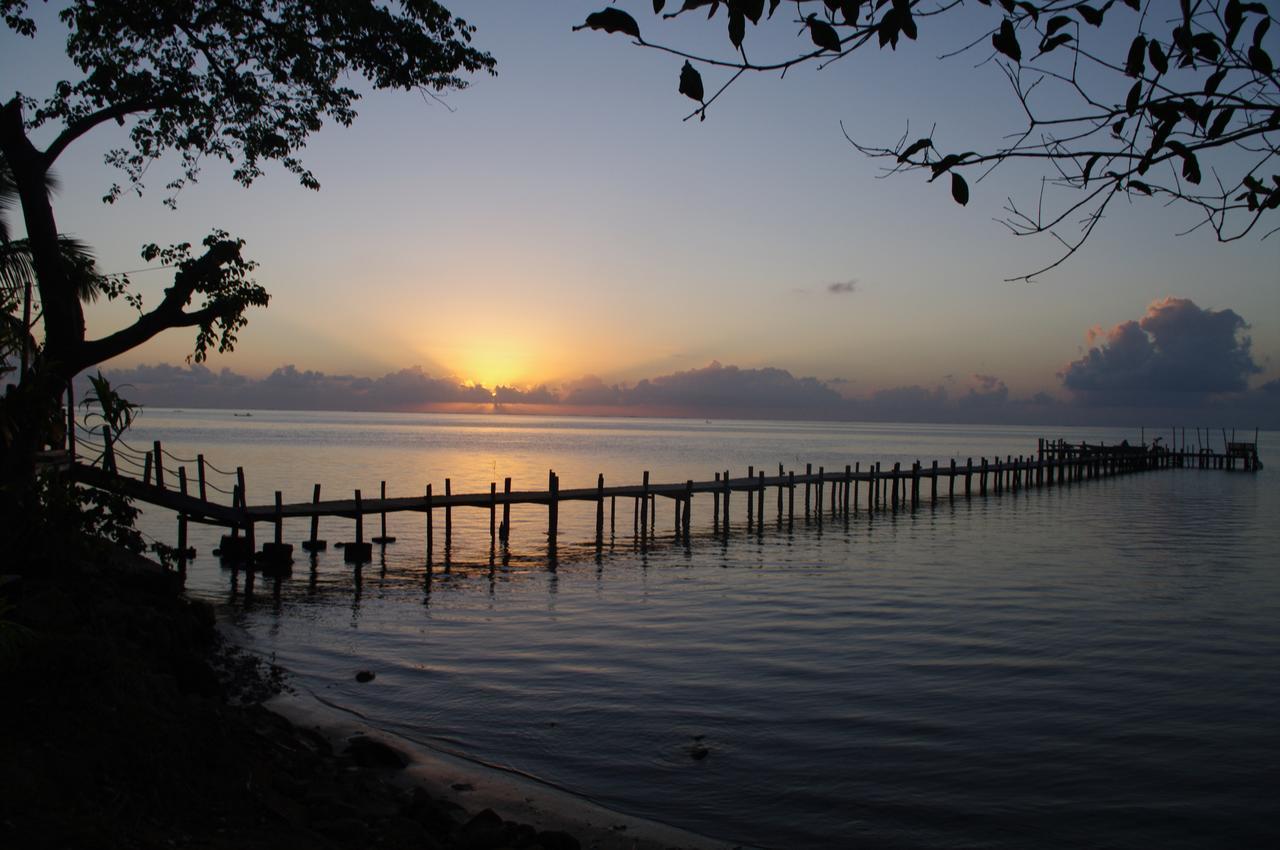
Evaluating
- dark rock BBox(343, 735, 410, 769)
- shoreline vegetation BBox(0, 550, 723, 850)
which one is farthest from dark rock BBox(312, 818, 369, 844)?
dark rock BBox(343, 735, 410, 769)

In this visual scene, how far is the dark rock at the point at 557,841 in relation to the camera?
7133 mm

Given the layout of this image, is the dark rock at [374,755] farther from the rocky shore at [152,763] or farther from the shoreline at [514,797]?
the shoreline at [514,797]

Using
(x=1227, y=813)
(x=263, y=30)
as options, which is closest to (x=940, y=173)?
(x=1227, y=813)

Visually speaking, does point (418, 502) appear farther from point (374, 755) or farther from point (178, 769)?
point (178, 769)

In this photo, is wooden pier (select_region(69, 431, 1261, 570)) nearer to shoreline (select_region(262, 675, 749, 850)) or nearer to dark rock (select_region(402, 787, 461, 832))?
shoreline (select_region(262, 675, 749, 850))

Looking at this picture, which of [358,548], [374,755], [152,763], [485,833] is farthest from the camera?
[358,548]

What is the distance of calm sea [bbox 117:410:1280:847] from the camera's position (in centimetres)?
906

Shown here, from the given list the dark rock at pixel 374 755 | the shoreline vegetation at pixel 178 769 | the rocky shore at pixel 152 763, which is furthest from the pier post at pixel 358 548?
the rocky shore at pixel 152 763

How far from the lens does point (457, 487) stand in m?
53.6

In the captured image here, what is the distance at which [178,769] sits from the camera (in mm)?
6258

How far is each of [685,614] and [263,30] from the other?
11.9m

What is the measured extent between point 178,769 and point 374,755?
3279 millimetres

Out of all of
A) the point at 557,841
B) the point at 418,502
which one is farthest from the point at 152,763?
the point at 418,502

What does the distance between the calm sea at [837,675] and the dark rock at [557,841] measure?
1562mm
